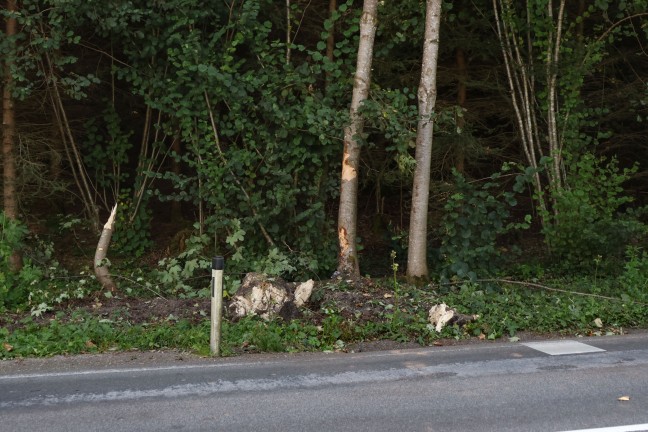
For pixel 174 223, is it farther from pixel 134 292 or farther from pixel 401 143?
pixel 401 143

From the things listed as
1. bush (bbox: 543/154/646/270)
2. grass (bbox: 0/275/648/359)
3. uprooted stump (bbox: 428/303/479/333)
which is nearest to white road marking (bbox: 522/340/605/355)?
grass (bbox: 0/275/648/359)

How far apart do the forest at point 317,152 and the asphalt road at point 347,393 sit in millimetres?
1394

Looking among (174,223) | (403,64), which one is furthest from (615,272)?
(174,223)

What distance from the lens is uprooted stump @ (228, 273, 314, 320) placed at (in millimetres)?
9031

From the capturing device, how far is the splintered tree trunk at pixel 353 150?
11.2 meters

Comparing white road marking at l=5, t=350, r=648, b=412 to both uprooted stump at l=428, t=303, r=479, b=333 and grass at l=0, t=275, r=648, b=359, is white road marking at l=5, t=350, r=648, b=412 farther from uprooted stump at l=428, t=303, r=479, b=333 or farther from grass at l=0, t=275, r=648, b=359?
uprooted stump at l=428, t=303, r=479, b=333

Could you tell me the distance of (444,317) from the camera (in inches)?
351

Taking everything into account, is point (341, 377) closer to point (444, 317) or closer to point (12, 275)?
point (444, 317)

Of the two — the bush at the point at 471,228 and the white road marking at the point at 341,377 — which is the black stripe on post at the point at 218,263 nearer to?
the white road marking at the point at 341,377

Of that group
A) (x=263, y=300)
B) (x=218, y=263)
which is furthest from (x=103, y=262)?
(x=218, y=263)

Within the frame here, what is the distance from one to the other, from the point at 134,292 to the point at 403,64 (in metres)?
6.79

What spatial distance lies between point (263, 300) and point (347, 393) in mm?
3170

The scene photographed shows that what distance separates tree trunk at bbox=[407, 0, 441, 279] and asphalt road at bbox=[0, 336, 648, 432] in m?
3.69

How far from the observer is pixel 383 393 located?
612 centimetres
